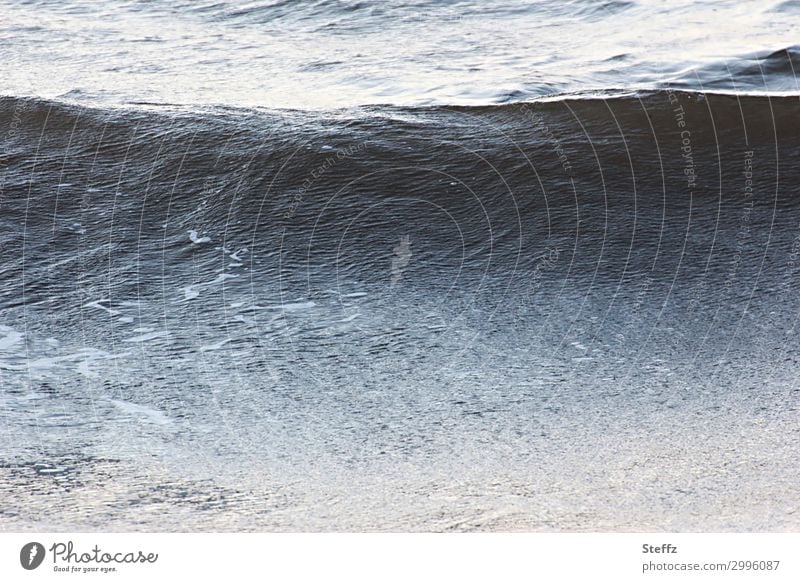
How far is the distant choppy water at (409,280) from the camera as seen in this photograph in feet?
7.76

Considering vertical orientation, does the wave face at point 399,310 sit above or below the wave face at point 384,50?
below

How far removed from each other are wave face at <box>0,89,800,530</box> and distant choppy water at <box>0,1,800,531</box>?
0.4 inches

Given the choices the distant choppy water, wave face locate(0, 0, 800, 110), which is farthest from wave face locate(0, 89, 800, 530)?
wave face locate(0, 0, 800, 110)

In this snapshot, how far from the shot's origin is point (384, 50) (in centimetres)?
551

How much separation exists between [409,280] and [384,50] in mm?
2464

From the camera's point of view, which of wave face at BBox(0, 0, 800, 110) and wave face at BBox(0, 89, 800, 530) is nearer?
wave face at BBox(0, 89, 800, 530)

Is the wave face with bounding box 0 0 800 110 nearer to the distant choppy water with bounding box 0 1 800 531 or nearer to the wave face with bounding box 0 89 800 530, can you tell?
the distant choppy water with bounding box 0 1 800 531

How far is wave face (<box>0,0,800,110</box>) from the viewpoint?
4.81 m

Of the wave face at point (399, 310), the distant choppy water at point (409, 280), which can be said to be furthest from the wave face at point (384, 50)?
the wave face at point (399, 310)

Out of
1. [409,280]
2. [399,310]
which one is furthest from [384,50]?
[399,310]

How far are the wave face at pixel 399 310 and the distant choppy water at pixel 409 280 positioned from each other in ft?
0.04

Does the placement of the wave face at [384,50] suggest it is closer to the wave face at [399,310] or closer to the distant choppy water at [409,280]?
the distant choppy water at [409,280]
